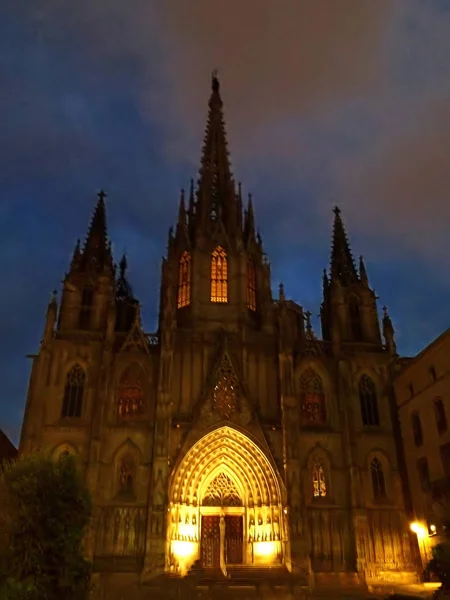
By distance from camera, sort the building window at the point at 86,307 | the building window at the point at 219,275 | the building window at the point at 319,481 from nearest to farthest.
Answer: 1. the building window at the point at 319,481
2. the building window at the point at 86,307
3. the building window at the point at 219,275

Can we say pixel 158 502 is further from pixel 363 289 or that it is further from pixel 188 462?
pixel 363 289

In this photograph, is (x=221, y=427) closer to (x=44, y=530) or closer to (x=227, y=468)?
(x=227, y=468)

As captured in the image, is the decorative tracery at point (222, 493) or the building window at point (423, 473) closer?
the building window at point (423, 473)

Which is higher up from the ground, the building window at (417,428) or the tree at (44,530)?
the building window at (417,428)

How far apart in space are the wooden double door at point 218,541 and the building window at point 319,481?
452cm

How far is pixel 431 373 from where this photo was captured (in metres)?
31.0

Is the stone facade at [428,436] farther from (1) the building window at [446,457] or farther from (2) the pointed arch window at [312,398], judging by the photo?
(2) the pointed arch window at [312,398]

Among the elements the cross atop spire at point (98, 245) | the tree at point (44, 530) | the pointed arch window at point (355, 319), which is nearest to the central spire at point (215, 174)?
the cross atop spire at point (98, 245)

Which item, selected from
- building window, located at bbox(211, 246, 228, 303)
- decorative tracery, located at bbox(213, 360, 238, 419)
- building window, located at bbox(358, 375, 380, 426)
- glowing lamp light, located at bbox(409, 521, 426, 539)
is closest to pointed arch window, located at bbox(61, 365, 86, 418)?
decorative tracery, located at bbox(213, 360, 238, 419)

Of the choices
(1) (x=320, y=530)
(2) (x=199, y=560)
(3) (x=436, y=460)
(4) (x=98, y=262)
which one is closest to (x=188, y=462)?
(2) (x=199, y=560)

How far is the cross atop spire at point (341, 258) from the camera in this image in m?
40.4

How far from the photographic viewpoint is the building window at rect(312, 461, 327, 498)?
31.7 metres

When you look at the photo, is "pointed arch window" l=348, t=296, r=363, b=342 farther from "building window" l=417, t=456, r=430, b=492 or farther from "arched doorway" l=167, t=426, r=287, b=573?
"arched doorway" l=167, t=426, r=287, b=573

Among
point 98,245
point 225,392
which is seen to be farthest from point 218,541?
point 98,245
